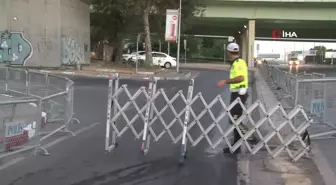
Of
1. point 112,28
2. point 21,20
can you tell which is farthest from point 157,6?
point 21,20

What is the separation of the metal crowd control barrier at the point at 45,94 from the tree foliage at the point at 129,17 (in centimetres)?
2414

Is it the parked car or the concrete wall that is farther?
the concrete wall

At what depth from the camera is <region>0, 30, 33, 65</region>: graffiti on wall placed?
110 ft

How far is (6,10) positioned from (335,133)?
27.2 metres

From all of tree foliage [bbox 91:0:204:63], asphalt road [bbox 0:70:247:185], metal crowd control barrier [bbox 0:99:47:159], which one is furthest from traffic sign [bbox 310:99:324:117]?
tree foliage [bbox 91:0:204:63]

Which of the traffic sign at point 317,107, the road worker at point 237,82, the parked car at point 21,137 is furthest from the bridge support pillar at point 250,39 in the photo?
the parked car at point 21,137

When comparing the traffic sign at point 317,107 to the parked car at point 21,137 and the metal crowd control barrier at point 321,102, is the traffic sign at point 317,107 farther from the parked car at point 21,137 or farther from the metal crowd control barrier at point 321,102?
the parked car at point 21,137

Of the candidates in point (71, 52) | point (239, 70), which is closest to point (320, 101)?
point (239, 70)

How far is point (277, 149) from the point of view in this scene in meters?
8.65

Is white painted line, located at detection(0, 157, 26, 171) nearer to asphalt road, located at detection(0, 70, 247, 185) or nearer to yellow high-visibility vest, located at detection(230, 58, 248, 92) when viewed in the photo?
asphalt road, located at detection(0, 70, 247, 185)

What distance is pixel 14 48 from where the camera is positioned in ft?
112

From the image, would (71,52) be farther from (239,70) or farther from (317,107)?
(239,70)

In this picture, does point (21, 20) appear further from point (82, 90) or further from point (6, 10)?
point (82, 90)

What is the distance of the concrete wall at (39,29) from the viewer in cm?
3384
